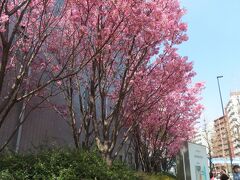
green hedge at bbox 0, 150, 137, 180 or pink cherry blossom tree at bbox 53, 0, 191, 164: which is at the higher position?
pink cherry blossom tree at bbox 53, 0, 191, 164

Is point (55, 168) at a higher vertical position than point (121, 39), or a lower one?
lower

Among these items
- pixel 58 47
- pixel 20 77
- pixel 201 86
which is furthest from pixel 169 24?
pixel 201 86

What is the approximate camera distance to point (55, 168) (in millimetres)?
5824

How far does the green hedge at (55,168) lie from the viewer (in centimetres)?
537

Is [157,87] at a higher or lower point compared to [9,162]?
higher

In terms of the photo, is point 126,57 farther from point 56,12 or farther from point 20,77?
point 20,77

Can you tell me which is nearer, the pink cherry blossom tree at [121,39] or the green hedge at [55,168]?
the green hedge at [55,168]

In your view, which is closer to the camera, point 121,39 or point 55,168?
point 55,168

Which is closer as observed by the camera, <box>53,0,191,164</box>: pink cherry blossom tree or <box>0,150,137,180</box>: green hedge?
<box>0,150,137,180</box>: green hedge

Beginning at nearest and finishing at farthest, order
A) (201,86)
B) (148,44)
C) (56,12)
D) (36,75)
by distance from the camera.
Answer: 1. (56,12)
2. (148,44)
3. (36,75)
4. (201,86)

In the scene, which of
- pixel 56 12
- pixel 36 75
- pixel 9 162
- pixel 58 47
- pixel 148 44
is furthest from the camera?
pixel 36 75

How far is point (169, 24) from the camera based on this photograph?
29.7 feet

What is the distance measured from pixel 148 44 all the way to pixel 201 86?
8.30 m

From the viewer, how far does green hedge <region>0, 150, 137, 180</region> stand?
537 cm
